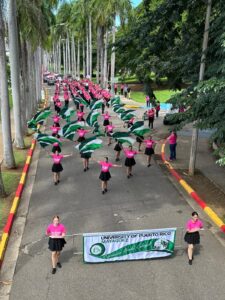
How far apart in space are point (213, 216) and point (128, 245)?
4.04 metres

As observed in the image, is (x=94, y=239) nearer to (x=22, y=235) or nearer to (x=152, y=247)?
(x=152, y=247)

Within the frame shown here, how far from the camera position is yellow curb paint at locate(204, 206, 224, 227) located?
1177 centimetres

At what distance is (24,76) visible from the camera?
81.7ft

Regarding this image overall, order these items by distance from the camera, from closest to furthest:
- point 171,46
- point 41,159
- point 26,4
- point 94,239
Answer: point 94,239 < point 171,46 < point 41,159 < point 26,4

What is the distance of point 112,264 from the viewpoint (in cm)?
944

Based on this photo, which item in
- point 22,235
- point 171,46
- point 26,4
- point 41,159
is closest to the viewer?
point 22,235

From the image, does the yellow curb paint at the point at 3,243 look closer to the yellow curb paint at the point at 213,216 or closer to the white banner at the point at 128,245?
the white banner at the point at 128,245

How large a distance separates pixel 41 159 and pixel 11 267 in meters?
9.84

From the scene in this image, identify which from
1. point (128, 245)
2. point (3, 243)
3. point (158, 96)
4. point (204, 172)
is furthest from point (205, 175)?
point (158, 96)

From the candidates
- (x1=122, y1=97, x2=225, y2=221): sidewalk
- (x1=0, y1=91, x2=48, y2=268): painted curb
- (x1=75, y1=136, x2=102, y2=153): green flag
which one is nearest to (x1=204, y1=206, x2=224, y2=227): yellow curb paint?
(x1=122, y1=97, x2=225, y2=221): sidewalk

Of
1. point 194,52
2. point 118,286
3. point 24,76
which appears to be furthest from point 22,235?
point 24,76

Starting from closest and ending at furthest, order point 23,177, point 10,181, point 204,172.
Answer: point 10,181, point 23,177, point 204,172

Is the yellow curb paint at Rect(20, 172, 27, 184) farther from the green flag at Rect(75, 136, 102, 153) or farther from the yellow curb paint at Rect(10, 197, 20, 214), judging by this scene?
the green flag at Rect(75, 136, 102, 153)

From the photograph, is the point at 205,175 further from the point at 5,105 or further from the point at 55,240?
the point at 55,240
